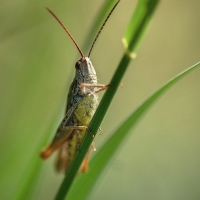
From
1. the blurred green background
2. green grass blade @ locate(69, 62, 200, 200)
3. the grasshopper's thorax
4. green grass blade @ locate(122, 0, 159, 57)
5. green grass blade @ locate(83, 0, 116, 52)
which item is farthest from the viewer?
the blurred green background

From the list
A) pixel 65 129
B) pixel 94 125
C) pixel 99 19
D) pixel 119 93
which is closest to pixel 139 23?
pixel 94 125

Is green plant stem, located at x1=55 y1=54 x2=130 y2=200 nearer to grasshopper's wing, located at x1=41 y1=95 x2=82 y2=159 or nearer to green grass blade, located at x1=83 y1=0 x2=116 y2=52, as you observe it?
green grass blade, located at x1=83 y1=0 x2=116 y2=52

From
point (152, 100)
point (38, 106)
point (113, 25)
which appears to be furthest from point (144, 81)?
point (152, 100)

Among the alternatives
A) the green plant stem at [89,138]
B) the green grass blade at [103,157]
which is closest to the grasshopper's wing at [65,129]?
the green grass blade at [103,157]

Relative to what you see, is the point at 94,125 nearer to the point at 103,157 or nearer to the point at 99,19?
the point at 103,157

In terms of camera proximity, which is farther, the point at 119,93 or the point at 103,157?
the point at 119,93

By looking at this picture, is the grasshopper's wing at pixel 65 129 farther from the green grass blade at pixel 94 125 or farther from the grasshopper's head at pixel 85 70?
the green grass blade at pixel 94 125

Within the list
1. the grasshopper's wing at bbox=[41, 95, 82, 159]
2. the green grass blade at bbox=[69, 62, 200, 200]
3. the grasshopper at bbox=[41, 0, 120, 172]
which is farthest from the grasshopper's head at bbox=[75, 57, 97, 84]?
the green grass blade at bbox=[69, 62, 200, 200]
